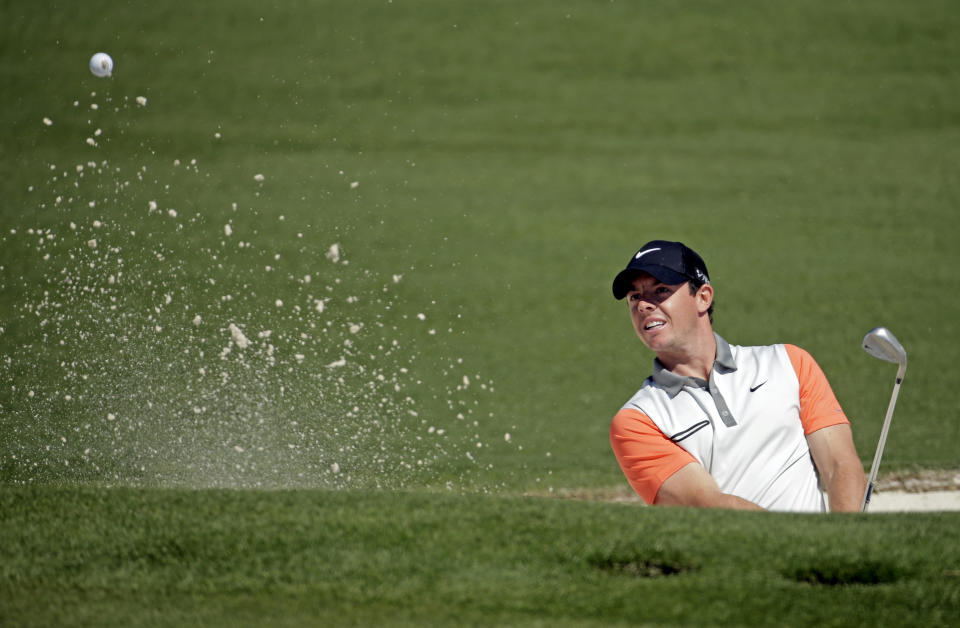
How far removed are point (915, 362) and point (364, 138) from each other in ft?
16.4

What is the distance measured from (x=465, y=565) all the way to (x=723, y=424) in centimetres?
A: 91

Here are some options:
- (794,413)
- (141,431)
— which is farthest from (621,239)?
(794,413)

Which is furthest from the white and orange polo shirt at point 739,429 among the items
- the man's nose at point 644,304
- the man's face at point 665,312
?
the man's nose at point 644,304

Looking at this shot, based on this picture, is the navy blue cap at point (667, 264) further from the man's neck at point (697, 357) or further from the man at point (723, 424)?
the man's neck at point (697, 357)

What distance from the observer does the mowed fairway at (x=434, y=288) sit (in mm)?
2527

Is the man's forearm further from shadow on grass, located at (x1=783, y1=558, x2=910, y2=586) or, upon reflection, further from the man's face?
the man's face

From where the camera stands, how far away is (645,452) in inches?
118

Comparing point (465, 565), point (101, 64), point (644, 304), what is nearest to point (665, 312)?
point (644, 304)

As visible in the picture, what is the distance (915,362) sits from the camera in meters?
6.97

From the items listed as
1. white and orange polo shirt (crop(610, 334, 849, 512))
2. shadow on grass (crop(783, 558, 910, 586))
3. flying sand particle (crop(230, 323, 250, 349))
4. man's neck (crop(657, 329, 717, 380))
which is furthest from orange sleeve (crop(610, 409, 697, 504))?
flying sand particle (crop(230, 323, 250, 349))

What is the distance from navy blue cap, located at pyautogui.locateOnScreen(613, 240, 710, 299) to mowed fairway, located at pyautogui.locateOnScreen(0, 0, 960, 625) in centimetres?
72

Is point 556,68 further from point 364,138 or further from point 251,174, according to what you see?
point 251,174

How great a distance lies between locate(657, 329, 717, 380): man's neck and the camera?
3.14 m

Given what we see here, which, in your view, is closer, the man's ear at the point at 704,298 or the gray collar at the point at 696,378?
the gray collar at the point at 696,378
